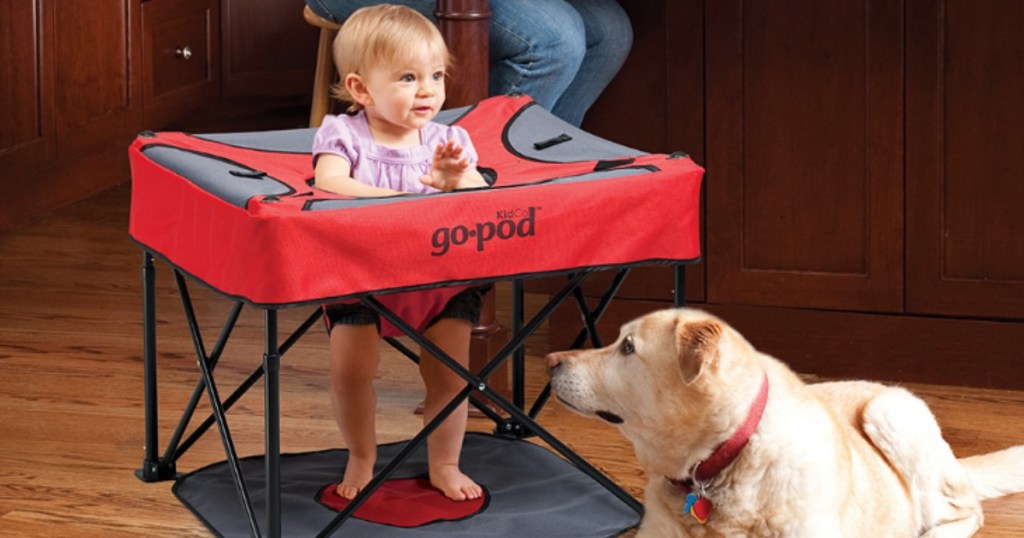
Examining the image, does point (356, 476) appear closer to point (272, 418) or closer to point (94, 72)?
point (272, 418)

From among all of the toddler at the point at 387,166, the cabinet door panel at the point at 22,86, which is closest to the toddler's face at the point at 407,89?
the toddler at the point at 387,166

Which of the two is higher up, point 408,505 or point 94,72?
point 94,72

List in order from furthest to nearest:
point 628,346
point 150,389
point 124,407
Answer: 1. point 124,407
2. point 150,389
3. point 628,346

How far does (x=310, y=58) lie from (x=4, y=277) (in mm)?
2043

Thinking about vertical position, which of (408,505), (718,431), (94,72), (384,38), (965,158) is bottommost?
(408,505)

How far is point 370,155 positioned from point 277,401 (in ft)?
1.53

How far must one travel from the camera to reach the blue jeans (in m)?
2.83

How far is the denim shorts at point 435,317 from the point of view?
90.7 inches

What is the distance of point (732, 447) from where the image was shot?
1.90m

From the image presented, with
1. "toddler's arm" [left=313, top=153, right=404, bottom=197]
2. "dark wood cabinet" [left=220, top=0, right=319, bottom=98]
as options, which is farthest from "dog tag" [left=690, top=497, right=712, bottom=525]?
"dark wood cabinet" [left=220, top=0, right=319, bottom=98]

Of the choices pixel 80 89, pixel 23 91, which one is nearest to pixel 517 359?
pixel 23 91

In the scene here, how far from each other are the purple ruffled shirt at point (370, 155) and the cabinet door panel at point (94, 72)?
2165mm

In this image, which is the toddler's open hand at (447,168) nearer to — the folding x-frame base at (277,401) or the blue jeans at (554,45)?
the folding x-frame base at (277,401)

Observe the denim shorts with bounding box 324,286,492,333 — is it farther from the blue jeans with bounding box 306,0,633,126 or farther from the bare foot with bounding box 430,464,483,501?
the blue jeans with bounding box 306,0,633,126
